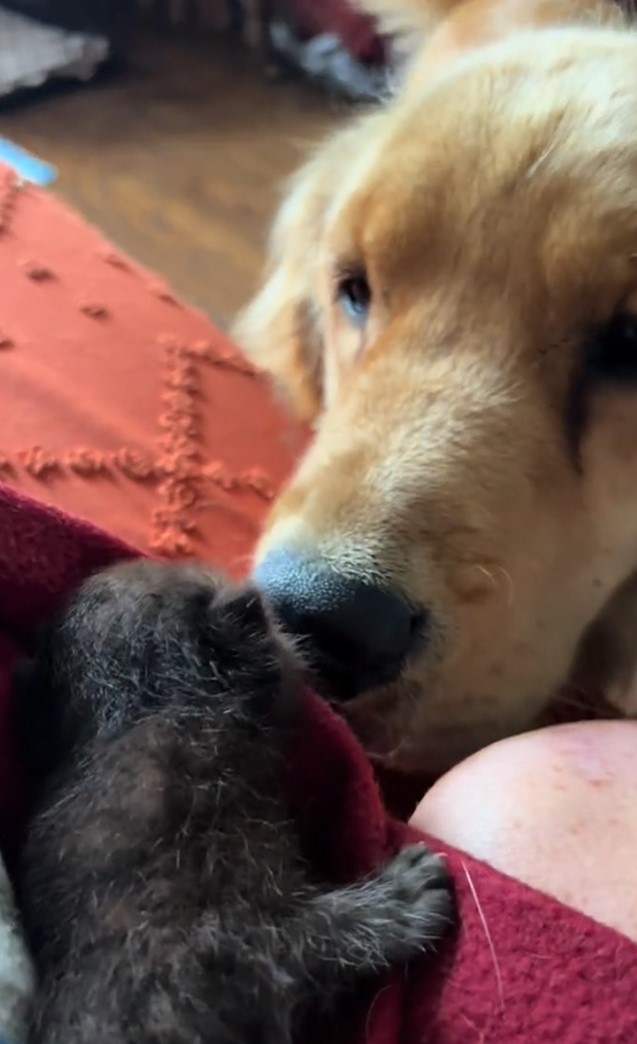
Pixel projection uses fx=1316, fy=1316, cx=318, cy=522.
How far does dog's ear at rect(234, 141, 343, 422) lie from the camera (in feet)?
5.73

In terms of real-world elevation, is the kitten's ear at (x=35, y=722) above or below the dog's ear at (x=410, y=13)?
below

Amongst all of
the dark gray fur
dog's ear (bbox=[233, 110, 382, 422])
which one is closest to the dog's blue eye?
dog's ear (bbox=[233, 110, 382, 422])

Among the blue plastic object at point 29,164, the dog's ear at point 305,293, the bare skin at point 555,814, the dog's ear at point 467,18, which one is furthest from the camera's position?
the blue plastic object at point 29,164

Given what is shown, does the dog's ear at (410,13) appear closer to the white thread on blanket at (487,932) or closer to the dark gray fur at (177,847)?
the dark gray fur at (177,847)

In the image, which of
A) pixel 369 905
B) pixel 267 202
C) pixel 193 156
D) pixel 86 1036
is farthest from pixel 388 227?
pixel 193 156

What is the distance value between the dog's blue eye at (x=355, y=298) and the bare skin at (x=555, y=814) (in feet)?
1.85

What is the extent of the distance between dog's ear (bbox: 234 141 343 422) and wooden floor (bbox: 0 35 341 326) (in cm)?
130

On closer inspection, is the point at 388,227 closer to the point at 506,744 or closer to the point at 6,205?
the point at 506,744

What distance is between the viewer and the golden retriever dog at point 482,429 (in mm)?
1019

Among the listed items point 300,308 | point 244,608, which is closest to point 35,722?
point 244,608

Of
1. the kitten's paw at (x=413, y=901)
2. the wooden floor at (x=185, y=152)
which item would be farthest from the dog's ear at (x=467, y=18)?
the wooden floor at (x=185, y=152)

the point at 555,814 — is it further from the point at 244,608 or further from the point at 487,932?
the point at 244,608

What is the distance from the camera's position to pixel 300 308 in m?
1.76

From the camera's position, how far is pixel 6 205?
6.04 ft
